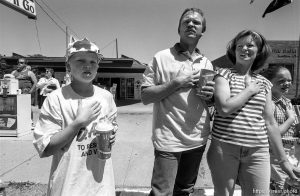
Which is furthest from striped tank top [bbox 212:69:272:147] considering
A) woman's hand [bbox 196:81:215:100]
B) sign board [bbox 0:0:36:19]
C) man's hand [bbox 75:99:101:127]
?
sign board [bbox 0:0:36:19]

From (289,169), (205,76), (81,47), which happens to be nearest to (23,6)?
(81,47)

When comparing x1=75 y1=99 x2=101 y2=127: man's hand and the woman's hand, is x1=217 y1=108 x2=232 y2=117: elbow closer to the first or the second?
the woman's hand

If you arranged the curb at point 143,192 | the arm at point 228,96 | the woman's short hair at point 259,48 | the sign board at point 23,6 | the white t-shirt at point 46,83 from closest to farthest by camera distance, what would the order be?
the arm at point 228,96
the woman's short hair at point 259,48
the curb at point 143,192
the sign board at point 23,6
the white t-shirt at point 46,83

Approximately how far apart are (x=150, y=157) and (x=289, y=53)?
19807 mm

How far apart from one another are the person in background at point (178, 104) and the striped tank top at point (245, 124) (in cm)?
23

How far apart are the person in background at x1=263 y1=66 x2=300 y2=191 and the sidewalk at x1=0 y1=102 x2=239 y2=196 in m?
1.24

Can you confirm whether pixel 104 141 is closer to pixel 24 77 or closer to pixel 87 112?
pixel 87 112

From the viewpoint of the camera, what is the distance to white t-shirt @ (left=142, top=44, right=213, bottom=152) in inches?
93.2

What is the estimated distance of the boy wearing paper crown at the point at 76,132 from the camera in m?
1.93

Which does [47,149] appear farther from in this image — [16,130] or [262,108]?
[16,130]

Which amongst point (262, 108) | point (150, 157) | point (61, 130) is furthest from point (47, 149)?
point (150, 157)

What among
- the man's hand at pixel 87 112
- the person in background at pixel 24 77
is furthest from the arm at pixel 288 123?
the person in background at pixel 24 77

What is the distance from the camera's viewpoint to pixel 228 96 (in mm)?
2232

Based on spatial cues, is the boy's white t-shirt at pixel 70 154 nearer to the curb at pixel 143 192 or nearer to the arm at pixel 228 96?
the arm at pixel 228 96
